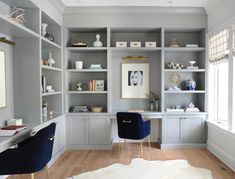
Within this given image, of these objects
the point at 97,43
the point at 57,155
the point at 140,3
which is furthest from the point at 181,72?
the point at 57,155

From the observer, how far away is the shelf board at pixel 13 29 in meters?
2.68

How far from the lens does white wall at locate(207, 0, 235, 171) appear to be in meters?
3.71

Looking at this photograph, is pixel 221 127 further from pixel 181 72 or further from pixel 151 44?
pixel 151 44

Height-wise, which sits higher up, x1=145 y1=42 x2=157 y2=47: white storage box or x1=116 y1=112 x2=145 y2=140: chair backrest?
x1=145 y1=42 x2=157 y2=47: white storage box

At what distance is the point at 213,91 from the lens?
4762mm

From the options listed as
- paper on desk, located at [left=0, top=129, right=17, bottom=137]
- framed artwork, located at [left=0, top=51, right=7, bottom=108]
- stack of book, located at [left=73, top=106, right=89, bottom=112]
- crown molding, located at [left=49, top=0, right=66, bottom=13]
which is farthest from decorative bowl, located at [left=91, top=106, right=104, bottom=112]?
paper on desk, located at [left=0, top=129, right=17, bottom=137]

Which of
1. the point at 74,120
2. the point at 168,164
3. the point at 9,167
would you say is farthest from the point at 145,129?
the point at 9,167

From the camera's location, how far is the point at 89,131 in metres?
4.80

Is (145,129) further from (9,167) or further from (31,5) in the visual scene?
(31,5)

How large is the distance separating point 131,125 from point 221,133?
5.22ft

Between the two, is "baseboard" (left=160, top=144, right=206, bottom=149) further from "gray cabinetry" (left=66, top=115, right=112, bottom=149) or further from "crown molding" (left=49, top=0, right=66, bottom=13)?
"crown molding" (left=49, top=0, right=66, bottom=13)

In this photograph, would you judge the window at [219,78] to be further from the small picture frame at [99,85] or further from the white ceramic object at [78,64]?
the white ceramic object at [78,64]

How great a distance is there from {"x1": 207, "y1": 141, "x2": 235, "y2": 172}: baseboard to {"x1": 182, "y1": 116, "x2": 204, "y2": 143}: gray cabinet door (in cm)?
24

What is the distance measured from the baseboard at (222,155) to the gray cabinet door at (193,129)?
0.24 m
